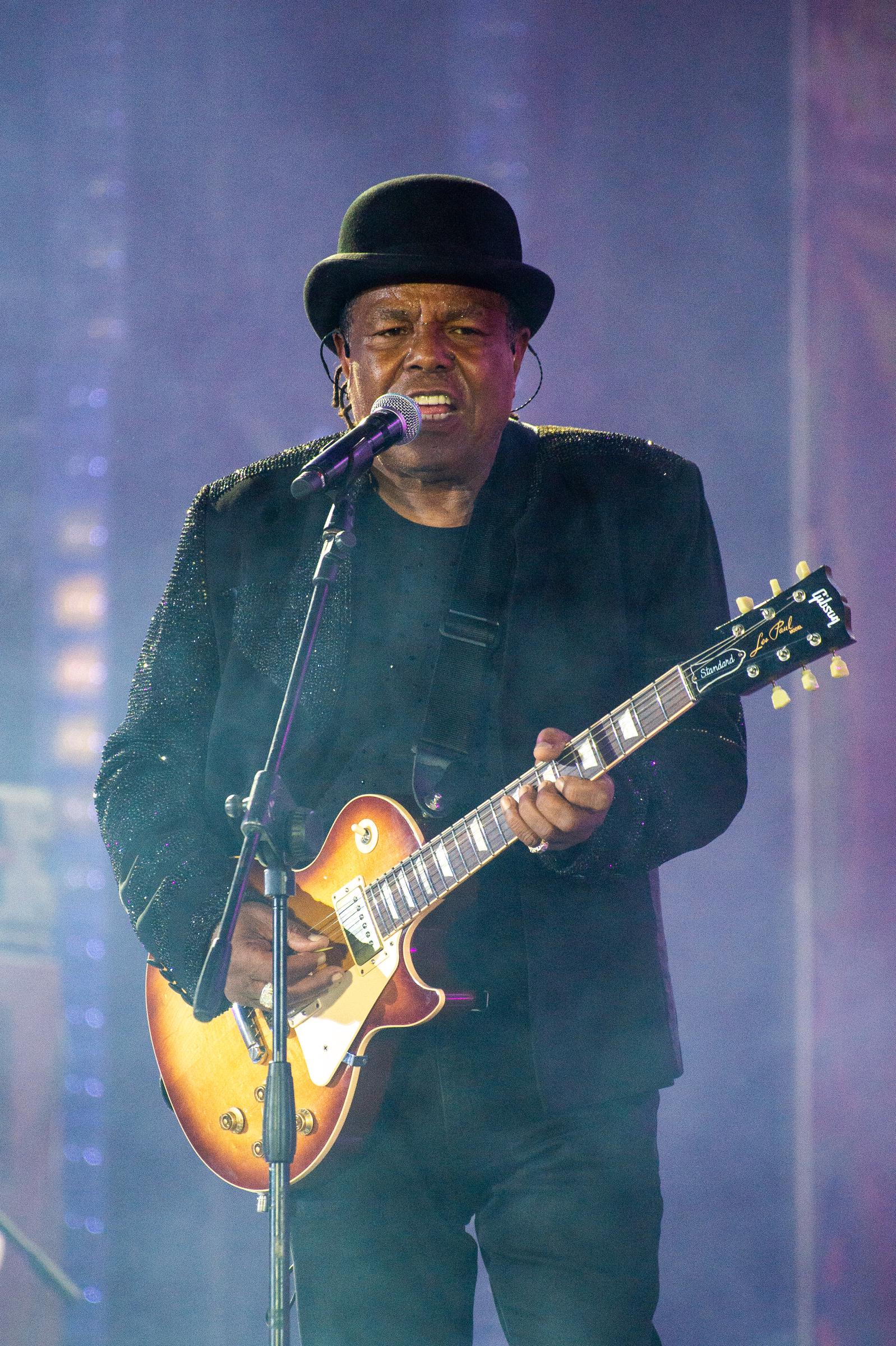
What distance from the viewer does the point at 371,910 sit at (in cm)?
208

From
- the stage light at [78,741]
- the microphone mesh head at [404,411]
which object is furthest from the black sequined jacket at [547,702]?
the stage light at [78,741]

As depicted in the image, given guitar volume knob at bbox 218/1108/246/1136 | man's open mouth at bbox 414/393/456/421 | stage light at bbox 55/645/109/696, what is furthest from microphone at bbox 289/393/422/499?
stage light at bbox 55/645/109/696

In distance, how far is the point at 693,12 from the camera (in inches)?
138

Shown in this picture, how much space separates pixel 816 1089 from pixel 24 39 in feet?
12.3

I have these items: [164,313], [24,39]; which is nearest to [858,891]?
[164,313]

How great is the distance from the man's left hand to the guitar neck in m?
0.03

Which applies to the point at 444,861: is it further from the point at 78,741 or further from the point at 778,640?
the point at 78,741

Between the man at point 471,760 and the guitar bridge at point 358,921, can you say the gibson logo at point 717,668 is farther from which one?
the guitar bridge at point 358,921

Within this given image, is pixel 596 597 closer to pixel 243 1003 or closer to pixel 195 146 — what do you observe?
pixel 243 1003

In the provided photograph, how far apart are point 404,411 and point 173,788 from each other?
2.80 feet

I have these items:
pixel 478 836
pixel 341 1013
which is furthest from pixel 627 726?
pixel 341 1013

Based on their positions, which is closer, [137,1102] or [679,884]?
[679,884]

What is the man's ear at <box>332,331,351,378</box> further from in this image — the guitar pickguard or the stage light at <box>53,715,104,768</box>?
the stage light at <box>53,715,104,768</box>

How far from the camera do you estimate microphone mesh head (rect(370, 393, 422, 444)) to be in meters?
1.83
